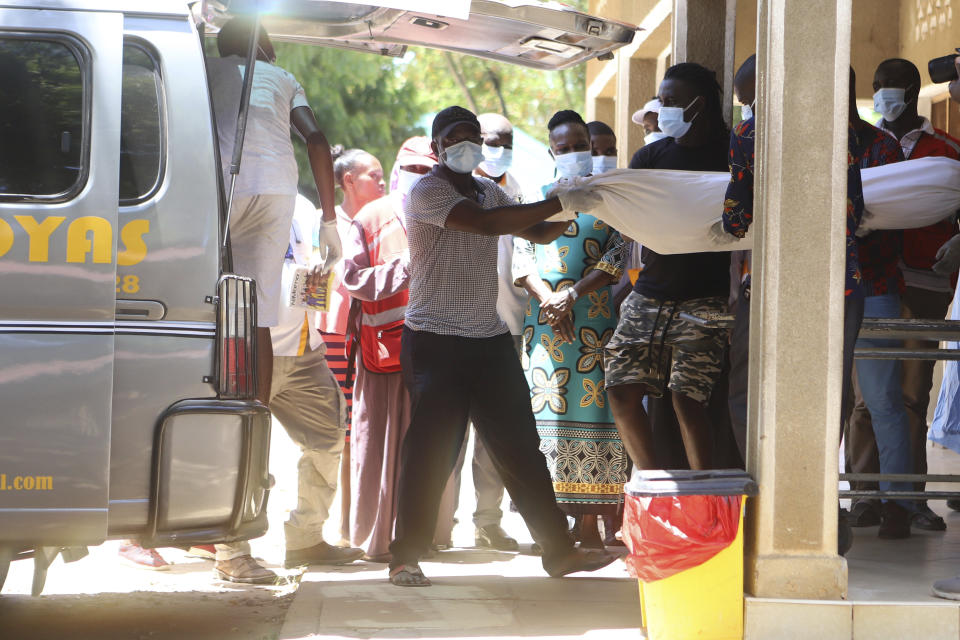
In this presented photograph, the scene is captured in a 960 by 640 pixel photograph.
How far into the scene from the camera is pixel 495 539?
6.69 meters

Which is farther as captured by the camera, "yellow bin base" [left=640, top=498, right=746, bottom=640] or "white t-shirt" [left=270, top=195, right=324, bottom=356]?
"white t-shirt" [left=270, top=195, right=324, bottom=356]

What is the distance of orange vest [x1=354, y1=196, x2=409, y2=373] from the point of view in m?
6.35

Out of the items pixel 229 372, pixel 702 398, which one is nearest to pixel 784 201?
pixel 702 398

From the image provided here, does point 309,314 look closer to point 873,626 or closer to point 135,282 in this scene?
point 135,282

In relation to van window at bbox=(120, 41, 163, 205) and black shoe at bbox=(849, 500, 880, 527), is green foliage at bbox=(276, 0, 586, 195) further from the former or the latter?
van window at bbox=(120, 41, 163, 205)

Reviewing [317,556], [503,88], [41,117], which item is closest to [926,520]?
[317,556]

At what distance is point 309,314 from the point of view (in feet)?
20.6

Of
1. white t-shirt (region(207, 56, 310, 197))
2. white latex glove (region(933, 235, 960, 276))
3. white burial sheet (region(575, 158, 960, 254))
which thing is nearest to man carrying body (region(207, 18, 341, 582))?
white t-shirt (region(207, 56, 310, 197))

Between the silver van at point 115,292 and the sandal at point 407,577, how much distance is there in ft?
4.10

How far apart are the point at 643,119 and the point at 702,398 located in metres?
2.41

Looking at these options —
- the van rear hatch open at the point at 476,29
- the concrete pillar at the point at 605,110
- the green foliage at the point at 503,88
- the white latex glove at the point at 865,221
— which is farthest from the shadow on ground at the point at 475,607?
the green foliage at the point at 503,88

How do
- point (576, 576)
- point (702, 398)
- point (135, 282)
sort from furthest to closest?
point (576, 576) → point (702, 398) → point (135, 282)

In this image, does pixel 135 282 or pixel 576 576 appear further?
pixel 576 576

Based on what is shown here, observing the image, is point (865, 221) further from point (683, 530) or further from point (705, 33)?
point (705, 33)
